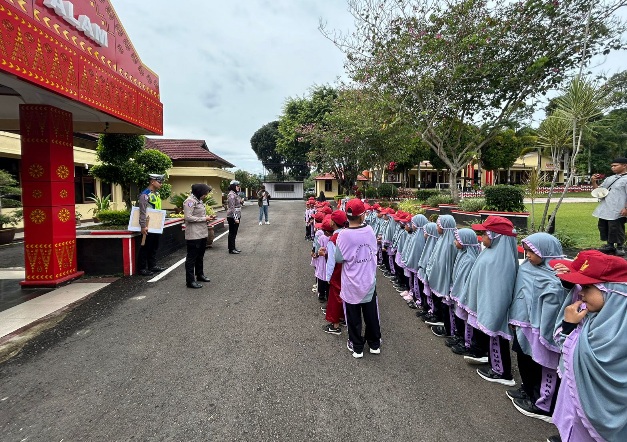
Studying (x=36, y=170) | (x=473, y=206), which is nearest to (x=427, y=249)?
(x=36, y=170)

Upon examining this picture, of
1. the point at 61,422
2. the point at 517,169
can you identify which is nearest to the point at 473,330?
the point at 61,422

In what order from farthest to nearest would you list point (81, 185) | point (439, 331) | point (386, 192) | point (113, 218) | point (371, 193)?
point (371, 193) < point (386, 192) < point (81, 185) < point (113, 218) < point (439, 331)

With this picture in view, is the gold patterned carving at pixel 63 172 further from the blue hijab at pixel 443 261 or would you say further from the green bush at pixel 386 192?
the green bush at pixel 386 192

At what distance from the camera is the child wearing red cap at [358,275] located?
3576 mm

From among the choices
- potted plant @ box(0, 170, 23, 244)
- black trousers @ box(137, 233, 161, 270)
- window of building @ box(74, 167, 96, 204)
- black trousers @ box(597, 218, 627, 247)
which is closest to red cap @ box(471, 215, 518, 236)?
black trousers @ box(597, 218, 627, 247)

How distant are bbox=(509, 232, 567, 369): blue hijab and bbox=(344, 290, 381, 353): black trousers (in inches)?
51.5

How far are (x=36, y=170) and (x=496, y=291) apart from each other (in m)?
7.33

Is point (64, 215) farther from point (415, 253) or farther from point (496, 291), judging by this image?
point (496, 291)

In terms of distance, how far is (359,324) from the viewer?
12.0ft

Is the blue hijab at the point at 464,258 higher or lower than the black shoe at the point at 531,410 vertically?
higher

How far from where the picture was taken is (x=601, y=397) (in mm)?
1933

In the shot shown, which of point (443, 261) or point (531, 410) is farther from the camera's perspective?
point (443, 261)

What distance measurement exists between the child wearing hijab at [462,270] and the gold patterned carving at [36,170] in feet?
22.5

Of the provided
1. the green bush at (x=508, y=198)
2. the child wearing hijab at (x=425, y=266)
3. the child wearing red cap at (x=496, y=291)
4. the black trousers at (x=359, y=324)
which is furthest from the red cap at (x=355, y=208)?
the green bush at (x=508, y=198)
